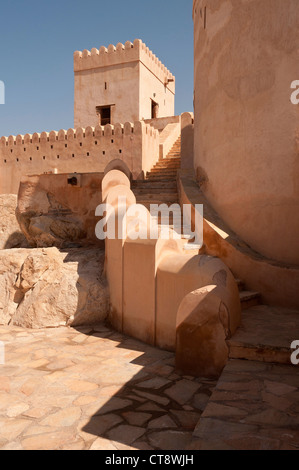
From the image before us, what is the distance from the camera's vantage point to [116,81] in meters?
21.2

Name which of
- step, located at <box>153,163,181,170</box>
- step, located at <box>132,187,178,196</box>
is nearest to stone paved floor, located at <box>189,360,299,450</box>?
step, located at <box>132,187,178,196</box>

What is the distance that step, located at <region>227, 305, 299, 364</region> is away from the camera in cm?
354

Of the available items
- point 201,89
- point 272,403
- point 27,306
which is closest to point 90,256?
point 27,306

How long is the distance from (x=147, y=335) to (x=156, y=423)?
1.98 m

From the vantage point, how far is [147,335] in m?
4.96

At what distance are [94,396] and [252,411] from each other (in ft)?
5.05

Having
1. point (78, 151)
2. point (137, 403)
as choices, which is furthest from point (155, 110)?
point (137, 403)

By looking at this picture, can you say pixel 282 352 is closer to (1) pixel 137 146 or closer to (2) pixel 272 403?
(2) pixel 272 403

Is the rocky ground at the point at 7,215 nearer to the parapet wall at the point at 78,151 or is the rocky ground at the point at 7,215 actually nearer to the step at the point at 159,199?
the parapet wall at the point at 78,151

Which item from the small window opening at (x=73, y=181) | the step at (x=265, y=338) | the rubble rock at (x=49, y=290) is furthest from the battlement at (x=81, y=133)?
the step at (x=265, y=338)

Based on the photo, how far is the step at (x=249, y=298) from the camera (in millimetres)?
4986

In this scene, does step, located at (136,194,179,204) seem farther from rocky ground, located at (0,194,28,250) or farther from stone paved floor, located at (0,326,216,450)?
rocky ground, located at (0,194,28,250)

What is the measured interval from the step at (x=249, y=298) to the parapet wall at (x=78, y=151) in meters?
9.00

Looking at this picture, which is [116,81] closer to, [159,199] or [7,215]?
[7,215]
